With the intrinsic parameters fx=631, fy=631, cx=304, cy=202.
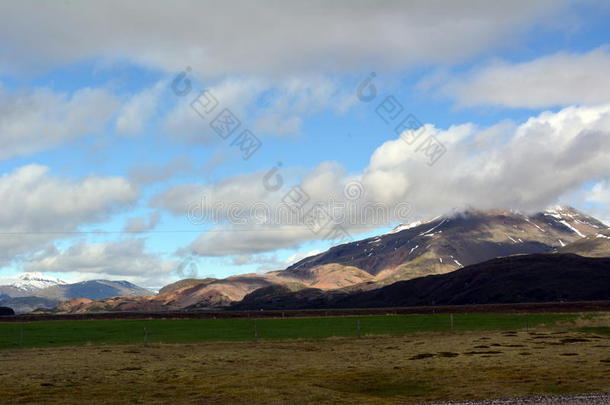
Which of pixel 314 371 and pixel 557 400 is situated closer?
pixel 557 400

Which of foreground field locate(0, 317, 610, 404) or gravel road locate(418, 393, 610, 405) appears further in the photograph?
foreground field locate(0, 317, 610, 404)

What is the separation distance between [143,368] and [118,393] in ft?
33.1

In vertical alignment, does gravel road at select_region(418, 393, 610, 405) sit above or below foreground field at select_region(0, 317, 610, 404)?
below

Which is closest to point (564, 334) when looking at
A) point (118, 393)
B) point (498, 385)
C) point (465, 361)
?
point (465, 361)

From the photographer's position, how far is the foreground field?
3416 centimetres

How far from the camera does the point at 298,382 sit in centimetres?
3859

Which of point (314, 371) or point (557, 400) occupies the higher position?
point (314, 371)

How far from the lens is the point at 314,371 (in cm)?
4369

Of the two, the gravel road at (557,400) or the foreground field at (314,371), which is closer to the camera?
the gravel road at (557,400)

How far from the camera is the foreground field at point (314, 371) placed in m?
34.2

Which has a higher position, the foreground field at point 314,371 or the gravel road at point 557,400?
the foreground field at point 314,371

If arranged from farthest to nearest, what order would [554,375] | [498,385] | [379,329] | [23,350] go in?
[379,329]
[23,350]
[554,375]
[498,385]

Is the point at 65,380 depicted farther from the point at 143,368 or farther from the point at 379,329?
the point at 379,329

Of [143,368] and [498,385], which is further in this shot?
[143,368]
